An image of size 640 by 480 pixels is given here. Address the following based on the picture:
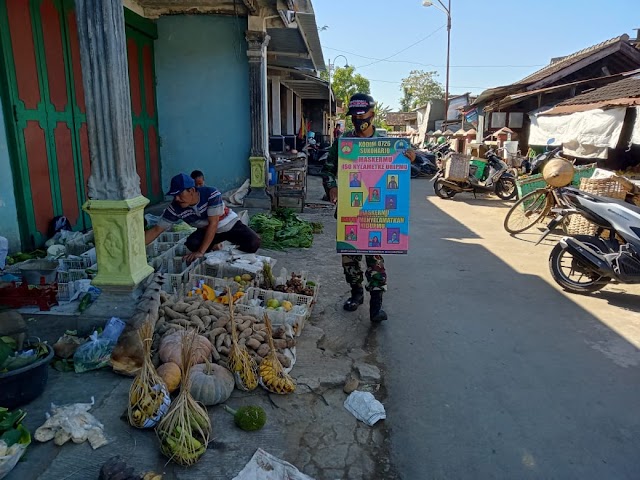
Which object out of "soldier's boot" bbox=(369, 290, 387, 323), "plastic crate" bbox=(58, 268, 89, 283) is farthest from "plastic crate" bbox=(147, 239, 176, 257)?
"soldier's boot" bbox=(369, 290, 387, 323)

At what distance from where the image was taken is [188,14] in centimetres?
850

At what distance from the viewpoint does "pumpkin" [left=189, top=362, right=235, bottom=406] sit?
9.12 ft

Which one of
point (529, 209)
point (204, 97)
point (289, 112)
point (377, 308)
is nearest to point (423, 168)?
point (289, 112)

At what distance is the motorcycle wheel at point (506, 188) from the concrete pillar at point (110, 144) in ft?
36.0

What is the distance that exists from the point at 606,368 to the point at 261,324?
2.68m

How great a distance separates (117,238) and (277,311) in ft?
4.56

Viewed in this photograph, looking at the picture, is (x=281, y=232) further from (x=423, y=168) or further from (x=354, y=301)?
(x=423, y=168)

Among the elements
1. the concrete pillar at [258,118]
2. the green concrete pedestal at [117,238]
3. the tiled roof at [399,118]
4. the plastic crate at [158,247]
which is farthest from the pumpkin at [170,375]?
the tiled roof at [399,118]

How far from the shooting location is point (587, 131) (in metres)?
10.2

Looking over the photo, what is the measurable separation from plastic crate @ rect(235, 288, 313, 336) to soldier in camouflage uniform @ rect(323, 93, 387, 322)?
48 centimetres

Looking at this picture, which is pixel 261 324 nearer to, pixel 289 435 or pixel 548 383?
pixel 289 435

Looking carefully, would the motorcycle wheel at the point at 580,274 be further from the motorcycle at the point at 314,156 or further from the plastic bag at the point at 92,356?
the motorcycle at the point at 314,156

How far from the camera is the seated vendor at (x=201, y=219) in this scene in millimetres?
4254

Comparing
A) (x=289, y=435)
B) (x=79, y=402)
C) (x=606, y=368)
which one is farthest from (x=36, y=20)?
(x=606, y=368)
